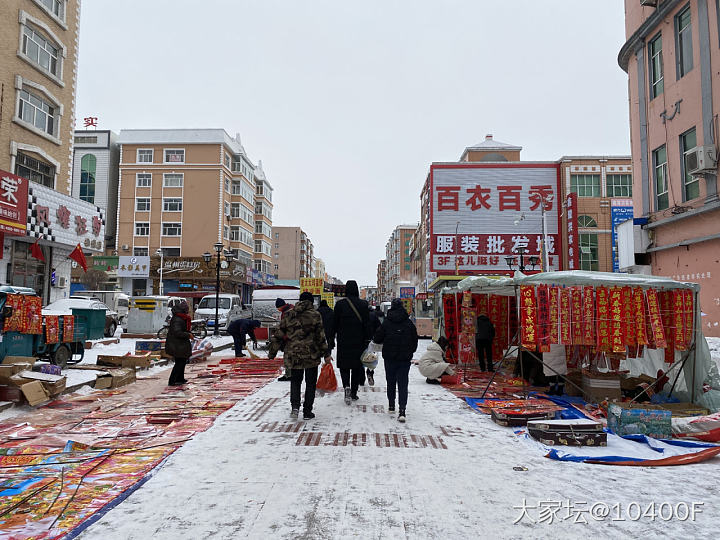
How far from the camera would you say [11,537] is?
3141mm

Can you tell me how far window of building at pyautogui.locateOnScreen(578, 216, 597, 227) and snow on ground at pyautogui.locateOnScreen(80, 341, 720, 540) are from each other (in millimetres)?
34065

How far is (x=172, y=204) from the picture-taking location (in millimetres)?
48406

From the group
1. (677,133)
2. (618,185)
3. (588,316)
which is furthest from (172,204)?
(588,316)

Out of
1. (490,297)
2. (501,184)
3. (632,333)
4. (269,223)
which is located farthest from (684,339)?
(269,223)

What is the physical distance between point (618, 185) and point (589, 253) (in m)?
5.85

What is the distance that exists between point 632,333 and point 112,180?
54.3 m

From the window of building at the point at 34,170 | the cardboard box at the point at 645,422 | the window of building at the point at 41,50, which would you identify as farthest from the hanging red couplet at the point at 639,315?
the window of building at the point at 41,50

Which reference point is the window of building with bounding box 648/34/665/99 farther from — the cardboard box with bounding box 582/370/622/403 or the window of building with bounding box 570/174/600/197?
the window of building with bounding box 570/174/600/197

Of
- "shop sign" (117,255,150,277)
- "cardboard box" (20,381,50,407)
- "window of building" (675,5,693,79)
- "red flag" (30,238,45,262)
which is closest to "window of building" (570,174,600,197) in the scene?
"window of building" (675,5,693,79)

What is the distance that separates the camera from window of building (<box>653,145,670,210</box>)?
53.4 feet

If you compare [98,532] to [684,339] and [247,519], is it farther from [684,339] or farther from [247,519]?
[684,339]

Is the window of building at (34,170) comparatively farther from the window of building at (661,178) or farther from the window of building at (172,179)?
the window of building at (172,179)

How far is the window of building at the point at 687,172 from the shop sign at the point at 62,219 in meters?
22.2

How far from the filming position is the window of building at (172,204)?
48.2 metres
